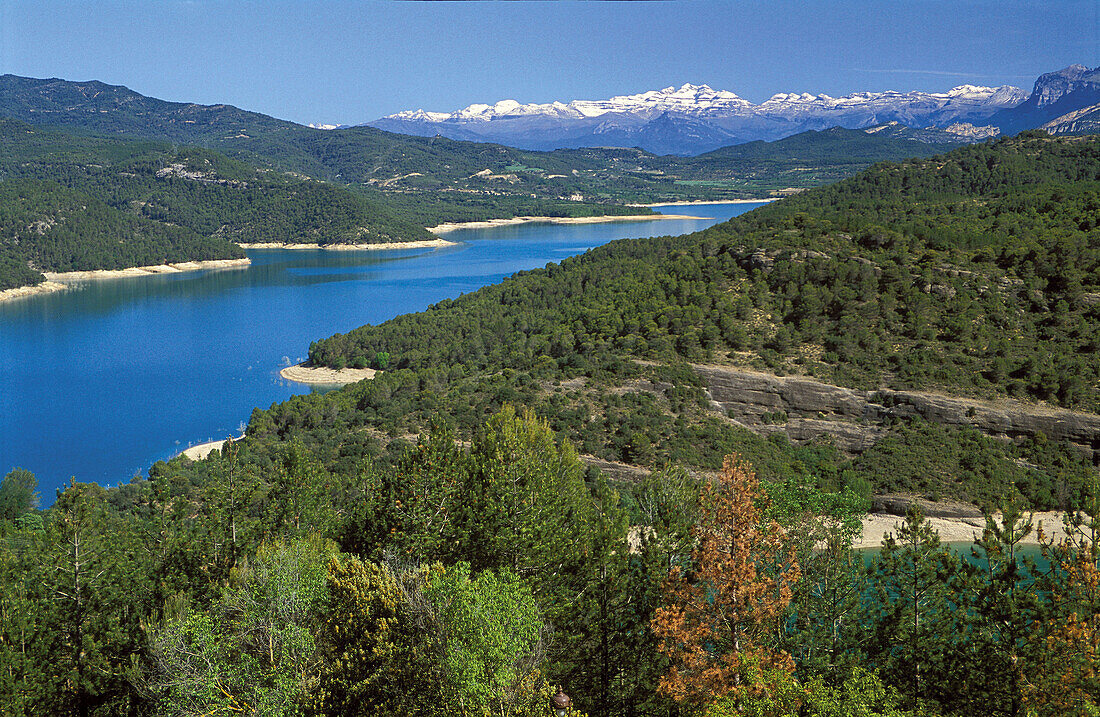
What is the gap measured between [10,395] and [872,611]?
81868 millimetres

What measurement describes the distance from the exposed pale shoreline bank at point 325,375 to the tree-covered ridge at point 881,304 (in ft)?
20.3

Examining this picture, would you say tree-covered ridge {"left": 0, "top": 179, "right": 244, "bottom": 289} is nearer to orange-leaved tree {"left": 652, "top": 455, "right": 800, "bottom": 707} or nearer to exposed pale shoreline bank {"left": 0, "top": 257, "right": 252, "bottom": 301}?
exposed pale shoreline bank {"left": 0, "top": 257, "right": 252, "bottom": 301}

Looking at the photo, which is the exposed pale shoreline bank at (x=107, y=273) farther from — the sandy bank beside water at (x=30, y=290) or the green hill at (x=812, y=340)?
the green hill at (x=812, y=340)

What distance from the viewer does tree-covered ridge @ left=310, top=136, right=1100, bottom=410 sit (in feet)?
157

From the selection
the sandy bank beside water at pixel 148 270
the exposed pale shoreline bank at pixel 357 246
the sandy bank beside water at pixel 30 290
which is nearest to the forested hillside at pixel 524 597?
the sandy bank beside water at pixel 30 290

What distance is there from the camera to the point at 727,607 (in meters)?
13.4

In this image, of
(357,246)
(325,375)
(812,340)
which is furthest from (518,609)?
(357,246)

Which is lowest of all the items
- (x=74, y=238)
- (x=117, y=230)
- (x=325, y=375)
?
(x=325, y=375)

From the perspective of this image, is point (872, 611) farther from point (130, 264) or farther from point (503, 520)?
point (130, 264)

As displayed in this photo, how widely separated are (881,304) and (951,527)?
17553mm

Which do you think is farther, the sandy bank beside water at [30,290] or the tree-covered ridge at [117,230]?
the tree-covered ridge at [117,230]

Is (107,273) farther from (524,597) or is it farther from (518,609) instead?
(518,609)

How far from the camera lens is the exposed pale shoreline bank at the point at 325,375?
74375 millimetres

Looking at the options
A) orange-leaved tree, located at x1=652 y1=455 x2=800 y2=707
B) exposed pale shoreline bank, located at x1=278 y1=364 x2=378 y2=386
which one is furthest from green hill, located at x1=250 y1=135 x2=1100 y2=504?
orange-leaved tree, located at x1=652 y1=455 x2=800 y2=707
